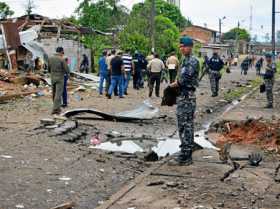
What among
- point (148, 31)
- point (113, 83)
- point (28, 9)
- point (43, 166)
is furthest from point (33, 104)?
point (28, 9)

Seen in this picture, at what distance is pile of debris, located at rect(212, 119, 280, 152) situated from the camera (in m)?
11.4

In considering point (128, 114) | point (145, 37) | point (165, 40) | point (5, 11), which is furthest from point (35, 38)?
point (5, 11)

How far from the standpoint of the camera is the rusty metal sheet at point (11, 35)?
102 feet

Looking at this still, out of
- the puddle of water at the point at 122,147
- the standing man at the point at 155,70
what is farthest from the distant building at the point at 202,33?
the puddle of water at the point at 122,147

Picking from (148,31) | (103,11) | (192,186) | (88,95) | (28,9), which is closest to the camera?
(192,186)

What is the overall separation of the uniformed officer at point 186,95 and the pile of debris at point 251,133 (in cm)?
222

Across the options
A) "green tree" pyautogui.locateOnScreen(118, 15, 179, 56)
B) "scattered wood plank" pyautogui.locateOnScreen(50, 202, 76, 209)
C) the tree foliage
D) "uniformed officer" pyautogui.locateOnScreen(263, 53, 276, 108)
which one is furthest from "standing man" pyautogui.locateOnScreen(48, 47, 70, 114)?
the tree foliage

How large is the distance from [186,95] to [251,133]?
3.95 m

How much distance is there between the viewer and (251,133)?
12.7 metres

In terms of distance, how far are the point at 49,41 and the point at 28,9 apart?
782 inches

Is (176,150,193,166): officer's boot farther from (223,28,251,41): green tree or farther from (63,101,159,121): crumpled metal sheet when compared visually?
(223,28,251,41): green tree

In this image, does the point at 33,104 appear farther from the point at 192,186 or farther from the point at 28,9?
the point at 28,9

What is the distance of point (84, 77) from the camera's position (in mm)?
30625

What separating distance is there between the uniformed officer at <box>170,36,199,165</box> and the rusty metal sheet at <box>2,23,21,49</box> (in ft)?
76.9
